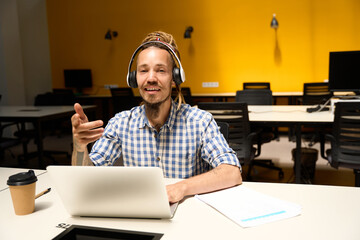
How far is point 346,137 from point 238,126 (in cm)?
85

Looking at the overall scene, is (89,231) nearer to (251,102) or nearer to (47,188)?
(47,188)

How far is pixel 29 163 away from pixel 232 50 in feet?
13.5

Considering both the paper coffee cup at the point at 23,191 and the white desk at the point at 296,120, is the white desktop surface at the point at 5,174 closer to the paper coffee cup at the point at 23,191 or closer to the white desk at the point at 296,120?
the paper coffee cup at the point at 23,191

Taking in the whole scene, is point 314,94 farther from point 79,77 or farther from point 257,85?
point 79,77

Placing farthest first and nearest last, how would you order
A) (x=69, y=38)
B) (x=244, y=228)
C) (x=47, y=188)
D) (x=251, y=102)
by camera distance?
(x=69, y=38) < (x=251, y=102) < (x=47, y=188) < (x=244, y=228)

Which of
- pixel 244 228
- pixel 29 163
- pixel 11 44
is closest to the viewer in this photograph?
pixel 244 228

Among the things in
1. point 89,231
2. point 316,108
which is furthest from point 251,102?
point 89,231

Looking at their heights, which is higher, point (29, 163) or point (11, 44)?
point (11, 44)

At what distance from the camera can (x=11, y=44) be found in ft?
20.9

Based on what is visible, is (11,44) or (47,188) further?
(11,44)

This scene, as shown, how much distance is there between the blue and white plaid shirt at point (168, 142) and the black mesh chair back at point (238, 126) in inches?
51.4

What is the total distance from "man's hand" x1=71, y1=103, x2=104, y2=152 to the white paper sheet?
0.46m

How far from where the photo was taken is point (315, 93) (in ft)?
17.0

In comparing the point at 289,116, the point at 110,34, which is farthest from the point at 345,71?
the point at 110,34
